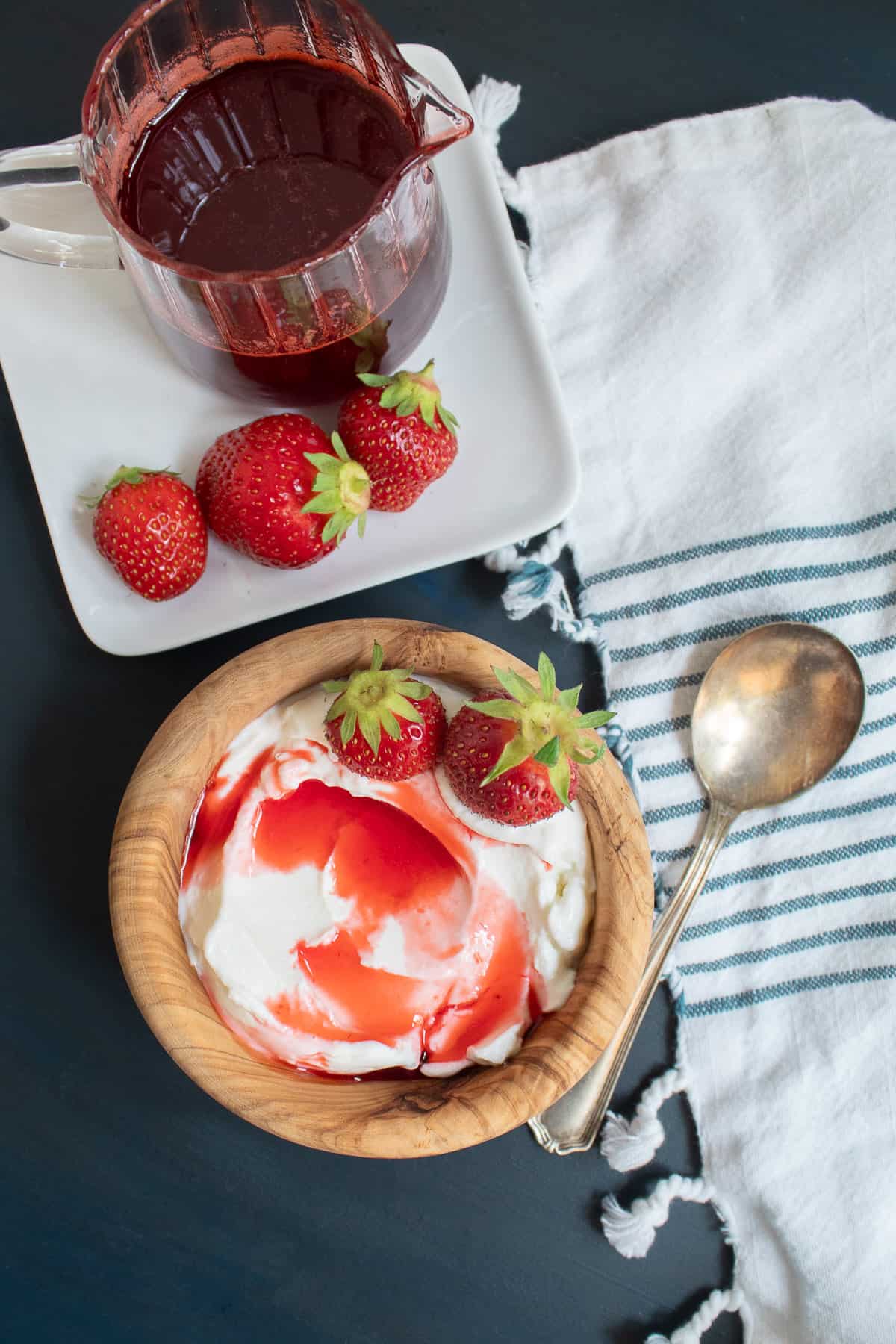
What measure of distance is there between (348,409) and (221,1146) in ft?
2.57

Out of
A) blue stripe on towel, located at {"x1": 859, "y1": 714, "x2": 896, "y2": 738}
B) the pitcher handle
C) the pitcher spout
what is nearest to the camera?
the pitcher spout

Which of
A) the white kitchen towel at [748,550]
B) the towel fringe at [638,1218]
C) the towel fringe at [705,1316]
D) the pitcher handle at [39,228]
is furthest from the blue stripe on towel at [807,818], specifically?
the pitcher handle at [39,228]

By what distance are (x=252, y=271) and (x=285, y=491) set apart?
20 cm

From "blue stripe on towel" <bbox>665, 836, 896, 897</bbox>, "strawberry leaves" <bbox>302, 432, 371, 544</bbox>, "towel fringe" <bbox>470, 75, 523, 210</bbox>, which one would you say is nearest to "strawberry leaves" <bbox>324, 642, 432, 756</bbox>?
"strawberry leaves" <bbox>302, 432, 371, 544</bbox>

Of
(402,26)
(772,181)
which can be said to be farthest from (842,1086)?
(402,26)

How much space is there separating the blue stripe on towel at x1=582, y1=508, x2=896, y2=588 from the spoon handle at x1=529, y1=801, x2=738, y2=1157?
268 millimetres

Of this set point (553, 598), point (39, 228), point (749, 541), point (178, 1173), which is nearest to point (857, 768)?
point (749, 541)

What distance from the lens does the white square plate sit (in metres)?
1.10

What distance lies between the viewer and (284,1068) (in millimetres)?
1010

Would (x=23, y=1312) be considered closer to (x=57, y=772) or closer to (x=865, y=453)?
(x=57, y=772)

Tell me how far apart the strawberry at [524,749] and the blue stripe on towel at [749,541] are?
11.2 inches

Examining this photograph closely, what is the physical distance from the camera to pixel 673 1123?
3.93 feet

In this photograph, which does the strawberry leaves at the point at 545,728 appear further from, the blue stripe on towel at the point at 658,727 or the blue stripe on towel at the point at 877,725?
the blue stripe on towel at the point at 877,725

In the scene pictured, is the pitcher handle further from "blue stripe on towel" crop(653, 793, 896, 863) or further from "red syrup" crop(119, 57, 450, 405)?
"blue stripe on towel" crop(653, 793, 896, 863)
